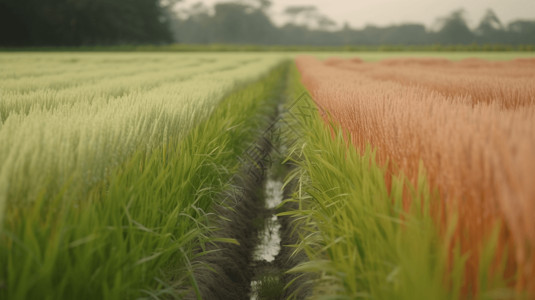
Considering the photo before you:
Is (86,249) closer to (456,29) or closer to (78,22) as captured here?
(78,22)

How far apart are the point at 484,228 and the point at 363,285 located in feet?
1.51

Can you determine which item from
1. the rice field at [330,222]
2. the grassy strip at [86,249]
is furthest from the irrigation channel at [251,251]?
the grassy strip at [86,249]

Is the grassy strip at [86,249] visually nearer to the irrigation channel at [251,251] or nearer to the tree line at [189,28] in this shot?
the irrigation channel at [251,251]

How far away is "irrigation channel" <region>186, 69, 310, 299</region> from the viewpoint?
1.77 m

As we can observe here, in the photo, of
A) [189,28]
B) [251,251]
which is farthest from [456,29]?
[251,251]

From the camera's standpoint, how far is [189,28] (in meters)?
82.6

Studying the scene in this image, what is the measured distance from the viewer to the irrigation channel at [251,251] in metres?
1.77

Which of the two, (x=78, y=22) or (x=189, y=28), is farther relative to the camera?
(x=189, y=28)

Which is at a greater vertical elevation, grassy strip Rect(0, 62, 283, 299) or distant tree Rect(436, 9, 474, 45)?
distant tree Rect(436, 9, 474, 45)

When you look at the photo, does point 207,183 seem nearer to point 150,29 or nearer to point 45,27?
point 45,27

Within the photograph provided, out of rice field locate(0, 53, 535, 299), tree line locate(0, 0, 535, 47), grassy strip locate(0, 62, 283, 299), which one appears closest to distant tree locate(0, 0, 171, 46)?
tree line locate(0, 0, 535, 47)

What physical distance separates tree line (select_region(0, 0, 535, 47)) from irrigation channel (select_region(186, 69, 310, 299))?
37.9 meters

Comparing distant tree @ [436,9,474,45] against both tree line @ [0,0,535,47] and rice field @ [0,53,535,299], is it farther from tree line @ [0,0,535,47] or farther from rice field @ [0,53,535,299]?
rice field @ [0,53,535,299]

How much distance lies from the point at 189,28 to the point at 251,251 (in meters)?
87.6
